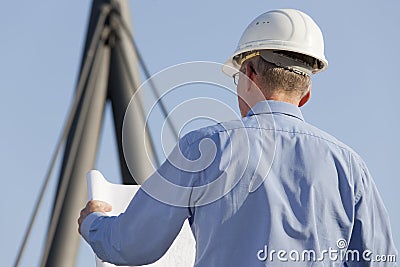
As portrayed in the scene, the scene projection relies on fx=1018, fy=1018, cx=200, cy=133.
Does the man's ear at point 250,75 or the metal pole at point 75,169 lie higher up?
the metal pole at point 75,169

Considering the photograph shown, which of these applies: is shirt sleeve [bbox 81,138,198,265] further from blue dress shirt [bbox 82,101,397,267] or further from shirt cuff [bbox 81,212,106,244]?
shirt cuff [bbox 81,212,106,244]

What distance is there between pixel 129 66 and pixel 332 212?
6780mm

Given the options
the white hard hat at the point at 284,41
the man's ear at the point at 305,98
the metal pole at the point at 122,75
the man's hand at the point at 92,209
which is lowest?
the man's hand at the point at 92,209

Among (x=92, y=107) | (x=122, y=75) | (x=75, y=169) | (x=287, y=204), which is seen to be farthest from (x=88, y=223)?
(x=122, y=75)

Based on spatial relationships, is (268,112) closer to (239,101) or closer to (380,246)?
(239,101)

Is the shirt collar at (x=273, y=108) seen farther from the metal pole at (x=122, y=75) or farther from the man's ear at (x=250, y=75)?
the metal pole at (x=122, y=75)

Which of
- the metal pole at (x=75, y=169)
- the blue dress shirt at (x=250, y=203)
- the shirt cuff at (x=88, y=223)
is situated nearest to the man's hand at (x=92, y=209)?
the shirt cuff at (x=88, y=223)

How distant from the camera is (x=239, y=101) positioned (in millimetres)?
3668

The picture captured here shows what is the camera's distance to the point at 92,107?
972cm

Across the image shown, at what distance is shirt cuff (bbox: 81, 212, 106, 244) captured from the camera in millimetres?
3604

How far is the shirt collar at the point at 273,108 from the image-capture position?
352 cm

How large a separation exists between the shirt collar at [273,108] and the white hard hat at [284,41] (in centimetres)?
15

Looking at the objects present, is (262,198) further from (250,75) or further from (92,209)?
(92,209)

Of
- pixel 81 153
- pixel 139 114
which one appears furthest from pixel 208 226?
pixel 81 153
